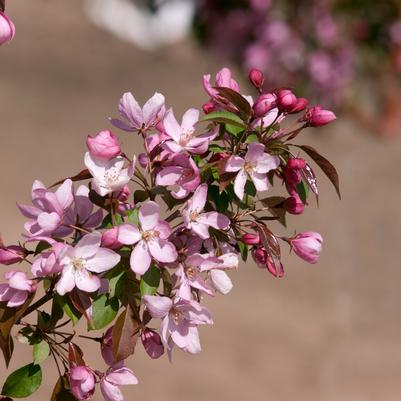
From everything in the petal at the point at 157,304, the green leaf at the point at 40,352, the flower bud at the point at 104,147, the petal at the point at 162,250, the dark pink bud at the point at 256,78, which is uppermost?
the dark pink bud at the point at 256,78

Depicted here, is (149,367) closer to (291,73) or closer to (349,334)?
(349,334)

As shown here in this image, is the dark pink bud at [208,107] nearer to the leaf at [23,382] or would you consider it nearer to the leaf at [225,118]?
the leaf at [225,118]

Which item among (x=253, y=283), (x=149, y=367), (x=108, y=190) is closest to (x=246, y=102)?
(x=108, y=190)

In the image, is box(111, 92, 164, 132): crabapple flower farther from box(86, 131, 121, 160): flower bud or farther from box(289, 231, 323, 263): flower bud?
box(289, 231, 323, 263): flower bud

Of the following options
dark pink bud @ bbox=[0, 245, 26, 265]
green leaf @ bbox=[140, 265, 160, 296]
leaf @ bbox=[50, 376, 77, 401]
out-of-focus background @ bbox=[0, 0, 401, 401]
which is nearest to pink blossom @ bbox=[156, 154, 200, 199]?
green leaf @ bbox=[140, 265, 160, 296]

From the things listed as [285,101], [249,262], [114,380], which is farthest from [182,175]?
[249,262]

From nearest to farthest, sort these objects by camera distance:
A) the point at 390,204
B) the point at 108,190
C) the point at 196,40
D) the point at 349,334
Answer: the point at 108,190
the point at 349,334
the point at 390,204
the point at 196,40

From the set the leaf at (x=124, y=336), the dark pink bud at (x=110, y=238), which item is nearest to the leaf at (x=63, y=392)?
the leaf at (x=124, y=336)
